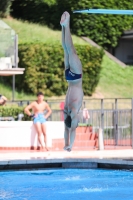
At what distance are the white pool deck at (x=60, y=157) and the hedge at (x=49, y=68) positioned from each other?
1072cm

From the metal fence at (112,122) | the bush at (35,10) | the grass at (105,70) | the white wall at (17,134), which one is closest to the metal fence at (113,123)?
the metal fence at (112,122)

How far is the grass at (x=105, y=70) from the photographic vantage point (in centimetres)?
3431

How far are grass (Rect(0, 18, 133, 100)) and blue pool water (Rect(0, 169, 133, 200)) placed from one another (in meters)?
16.8

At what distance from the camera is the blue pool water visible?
A: 13.6 meters

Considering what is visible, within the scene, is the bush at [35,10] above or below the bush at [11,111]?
above

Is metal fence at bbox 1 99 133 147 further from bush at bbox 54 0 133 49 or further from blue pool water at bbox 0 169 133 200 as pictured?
bush at bbox 54 0 133 49

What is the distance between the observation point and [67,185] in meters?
15.2

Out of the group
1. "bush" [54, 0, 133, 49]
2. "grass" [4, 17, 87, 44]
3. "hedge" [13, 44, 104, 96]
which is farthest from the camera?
"bush" [54, 0, 133, 49]

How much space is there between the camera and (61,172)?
55.8ft

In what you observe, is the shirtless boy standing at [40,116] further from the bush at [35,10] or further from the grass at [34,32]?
the bush at [35,10]

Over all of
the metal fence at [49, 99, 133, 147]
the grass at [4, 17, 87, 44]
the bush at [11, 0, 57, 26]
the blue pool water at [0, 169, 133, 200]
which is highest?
the bush at [11, 0, 57, 26]

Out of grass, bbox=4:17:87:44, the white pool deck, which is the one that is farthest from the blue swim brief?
grass, bbox=4:17:87:44

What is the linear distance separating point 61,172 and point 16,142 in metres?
4.94

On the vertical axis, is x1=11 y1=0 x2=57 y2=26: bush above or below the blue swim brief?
above
